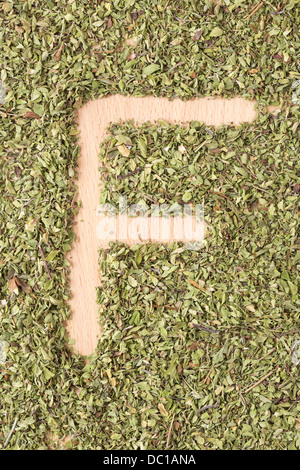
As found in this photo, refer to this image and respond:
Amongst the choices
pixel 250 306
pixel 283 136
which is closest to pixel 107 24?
pixel 283 136

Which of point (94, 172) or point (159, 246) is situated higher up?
point (94, 172)

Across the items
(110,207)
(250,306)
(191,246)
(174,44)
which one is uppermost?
(174,44)

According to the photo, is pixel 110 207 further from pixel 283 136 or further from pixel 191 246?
pixel 283 136
